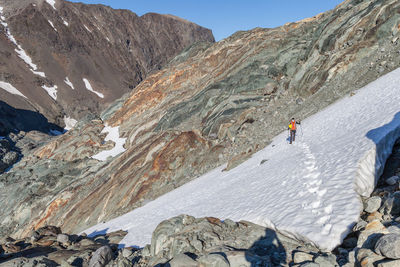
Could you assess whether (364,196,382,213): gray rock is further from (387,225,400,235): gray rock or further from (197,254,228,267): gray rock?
(197,254,228,267): gray rock

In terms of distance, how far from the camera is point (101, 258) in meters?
8.40

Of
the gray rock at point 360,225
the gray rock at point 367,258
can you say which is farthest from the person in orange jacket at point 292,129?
the gray rock at point 367,258

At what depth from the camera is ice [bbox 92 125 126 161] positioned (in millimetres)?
42000

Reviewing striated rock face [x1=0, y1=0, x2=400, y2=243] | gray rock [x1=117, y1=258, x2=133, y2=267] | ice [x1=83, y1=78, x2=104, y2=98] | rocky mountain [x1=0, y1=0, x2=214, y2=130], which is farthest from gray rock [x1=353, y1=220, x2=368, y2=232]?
ice [x1=83, y1=78, x2=104, y2=98]

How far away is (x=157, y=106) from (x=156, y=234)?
4017 centimetres

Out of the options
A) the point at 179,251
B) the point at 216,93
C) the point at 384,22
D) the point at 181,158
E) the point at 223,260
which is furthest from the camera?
the point at 216,93

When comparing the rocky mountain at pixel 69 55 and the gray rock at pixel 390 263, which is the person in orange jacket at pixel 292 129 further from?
the rocky mountain at pixel 69 55

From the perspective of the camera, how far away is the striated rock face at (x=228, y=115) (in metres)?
23.1

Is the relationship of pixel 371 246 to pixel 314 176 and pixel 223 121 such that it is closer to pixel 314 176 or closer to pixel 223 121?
pixel 314 176

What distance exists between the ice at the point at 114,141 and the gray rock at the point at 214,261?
37.8 metres

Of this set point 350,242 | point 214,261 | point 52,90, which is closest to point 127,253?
point 214,261

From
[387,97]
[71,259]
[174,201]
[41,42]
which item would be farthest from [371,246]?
[41,42]

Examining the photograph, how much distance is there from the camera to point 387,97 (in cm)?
1328

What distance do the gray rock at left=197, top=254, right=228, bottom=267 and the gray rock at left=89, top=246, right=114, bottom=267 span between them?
4274mm
